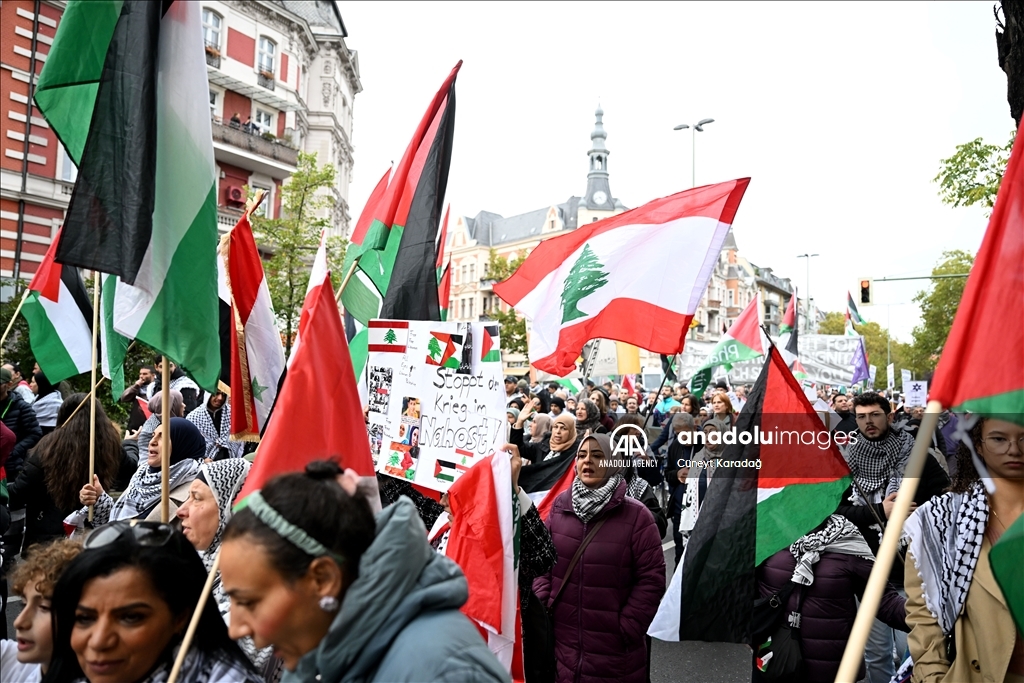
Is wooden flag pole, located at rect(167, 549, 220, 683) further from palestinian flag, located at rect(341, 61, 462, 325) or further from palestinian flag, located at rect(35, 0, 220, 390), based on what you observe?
palestinian flag, located at rect(341, 61, 462, 325)

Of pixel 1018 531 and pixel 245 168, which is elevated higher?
pixel 245 168

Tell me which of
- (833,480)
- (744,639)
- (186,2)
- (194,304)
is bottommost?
(744,639)

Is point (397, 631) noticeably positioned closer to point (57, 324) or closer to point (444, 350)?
point (444, 350)

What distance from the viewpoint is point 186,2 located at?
10.5 feet

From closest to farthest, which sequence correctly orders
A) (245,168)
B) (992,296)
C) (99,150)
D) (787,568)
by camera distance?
(992,296)
(99,150)
(787,568)
(245,168)

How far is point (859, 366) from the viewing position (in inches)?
784

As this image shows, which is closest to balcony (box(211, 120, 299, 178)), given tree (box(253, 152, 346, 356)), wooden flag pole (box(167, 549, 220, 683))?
tree (box(253, 152, 346, 356))

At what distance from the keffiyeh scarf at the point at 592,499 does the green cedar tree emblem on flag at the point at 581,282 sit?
144 cm

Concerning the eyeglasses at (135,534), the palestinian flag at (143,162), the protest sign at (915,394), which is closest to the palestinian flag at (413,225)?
the palestinian flag at (143,162)

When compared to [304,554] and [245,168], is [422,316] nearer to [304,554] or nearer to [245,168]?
[304,554]

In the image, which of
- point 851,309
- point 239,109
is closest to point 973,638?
point 851,309

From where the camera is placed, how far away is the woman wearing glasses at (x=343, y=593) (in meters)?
1.66

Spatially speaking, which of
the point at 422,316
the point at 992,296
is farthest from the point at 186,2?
the point at 992,296

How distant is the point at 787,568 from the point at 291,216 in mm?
23551
